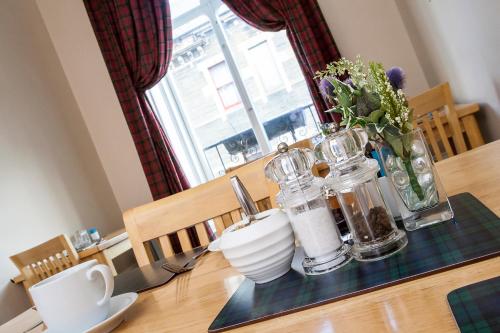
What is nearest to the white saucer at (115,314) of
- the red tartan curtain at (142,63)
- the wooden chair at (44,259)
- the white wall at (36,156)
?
the wooden chair at (44,259)

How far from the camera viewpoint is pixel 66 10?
3834 millimetres

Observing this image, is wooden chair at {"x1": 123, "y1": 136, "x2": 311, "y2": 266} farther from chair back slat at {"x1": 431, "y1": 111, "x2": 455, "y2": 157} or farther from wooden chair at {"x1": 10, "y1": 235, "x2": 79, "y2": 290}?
wooden chair at {"x1": 10, "y1": 235, "x2": 79, "y2": 290}

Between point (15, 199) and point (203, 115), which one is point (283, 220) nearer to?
point (15, 199)

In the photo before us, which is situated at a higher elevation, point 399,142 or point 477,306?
point 399,142

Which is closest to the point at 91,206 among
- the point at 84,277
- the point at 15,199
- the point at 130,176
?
the point at 130,176

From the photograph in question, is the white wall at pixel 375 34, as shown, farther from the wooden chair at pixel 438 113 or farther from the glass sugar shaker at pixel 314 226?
the glass sugar shaker at pixel 314 226

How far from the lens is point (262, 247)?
65 cm

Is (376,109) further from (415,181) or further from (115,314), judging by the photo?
(115,314)

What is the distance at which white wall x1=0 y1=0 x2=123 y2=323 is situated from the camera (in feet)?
10.6

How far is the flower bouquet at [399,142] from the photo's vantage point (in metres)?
0.63

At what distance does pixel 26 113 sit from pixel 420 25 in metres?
3.06

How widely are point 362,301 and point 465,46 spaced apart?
2050mm

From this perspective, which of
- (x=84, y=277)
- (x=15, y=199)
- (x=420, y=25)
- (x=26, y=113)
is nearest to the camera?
(x=84, y=277)

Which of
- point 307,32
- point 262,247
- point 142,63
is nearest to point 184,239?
point 262,247
